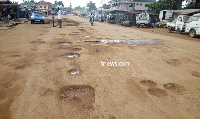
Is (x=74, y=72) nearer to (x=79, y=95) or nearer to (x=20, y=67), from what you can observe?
(x=79, y=95)

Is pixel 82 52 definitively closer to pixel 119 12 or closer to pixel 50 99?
pixel 50 99

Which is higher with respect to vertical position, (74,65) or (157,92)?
(74,65)

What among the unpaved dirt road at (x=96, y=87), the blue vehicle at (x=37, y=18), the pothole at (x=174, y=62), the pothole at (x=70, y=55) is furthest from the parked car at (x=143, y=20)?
the pothole at (x=70, y=55)

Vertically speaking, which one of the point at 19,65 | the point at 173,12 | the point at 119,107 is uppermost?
the point at 173,12

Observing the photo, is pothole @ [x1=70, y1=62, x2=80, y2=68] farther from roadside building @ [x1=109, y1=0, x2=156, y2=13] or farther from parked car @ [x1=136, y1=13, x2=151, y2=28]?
roadside building @ [x1=109, y1=0, x2=156, y2=13]

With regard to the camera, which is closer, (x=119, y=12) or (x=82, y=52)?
(x=82, y=52)

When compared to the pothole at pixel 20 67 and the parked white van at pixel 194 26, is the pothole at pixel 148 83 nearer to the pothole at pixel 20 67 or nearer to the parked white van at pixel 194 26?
the pothole at pixel 20 67

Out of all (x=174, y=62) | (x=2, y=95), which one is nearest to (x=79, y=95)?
(x=2, y=95)

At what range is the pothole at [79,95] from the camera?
270 centimetres

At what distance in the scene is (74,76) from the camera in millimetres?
3869

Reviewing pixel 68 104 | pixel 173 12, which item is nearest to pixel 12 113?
pixel 68 104

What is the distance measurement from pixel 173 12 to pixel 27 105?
27031 millimetres

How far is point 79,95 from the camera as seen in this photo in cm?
300

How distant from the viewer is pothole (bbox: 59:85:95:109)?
8.86 ft
